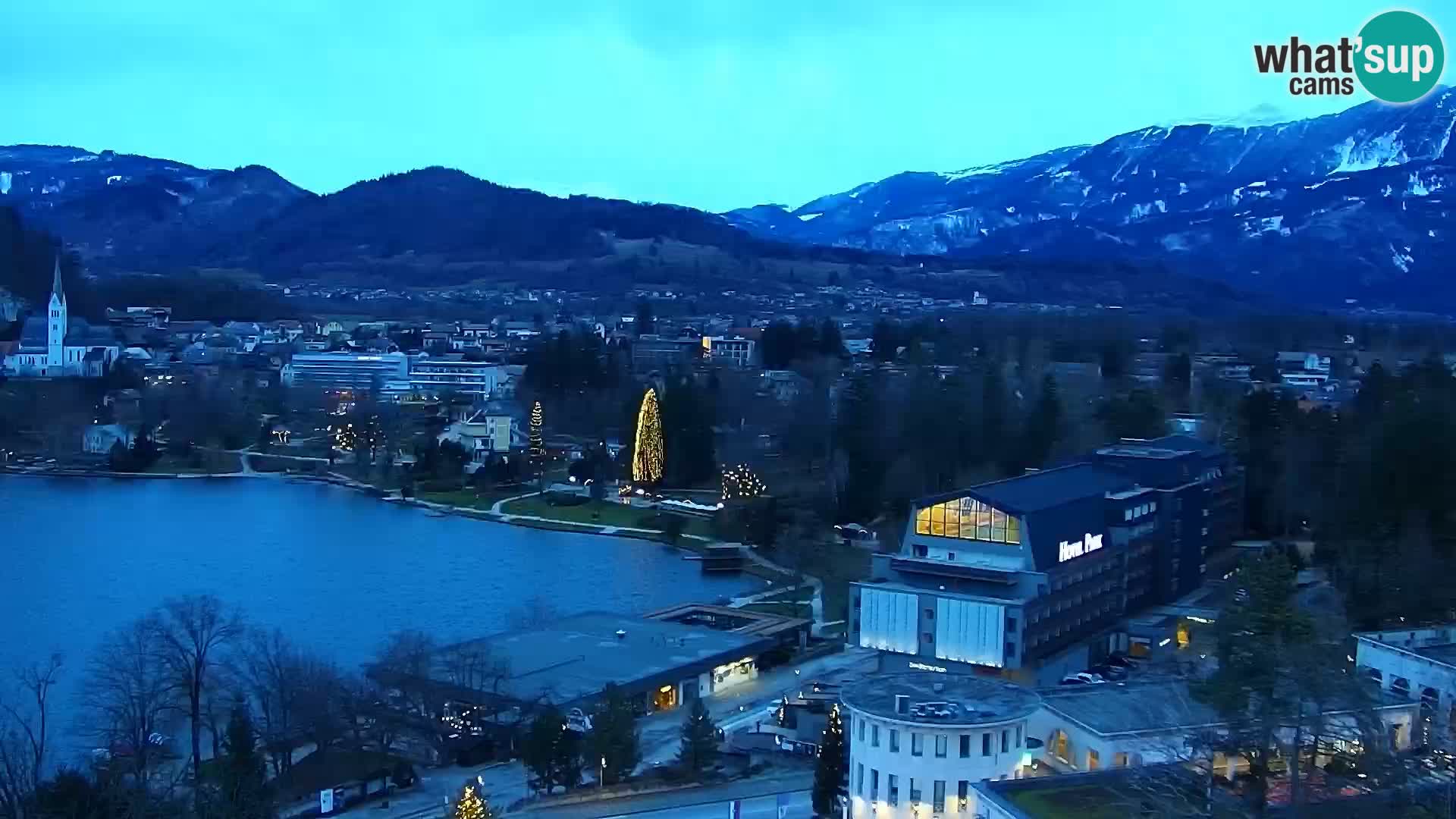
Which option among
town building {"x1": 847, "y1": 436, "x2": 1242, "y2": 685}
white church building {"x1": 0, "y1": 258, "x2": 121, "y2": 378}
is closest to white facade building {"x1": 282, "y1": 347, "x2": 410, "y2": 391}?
white church building {"x1": 0, "y1": 258, "x2": 121, "y2": 378}

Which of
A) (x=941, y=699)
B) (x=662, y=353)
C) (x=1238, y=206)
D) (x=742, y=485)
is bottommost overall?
(x=742, y=485)

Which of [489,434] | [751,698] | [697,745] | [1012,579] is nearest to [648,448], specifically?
[489,434]

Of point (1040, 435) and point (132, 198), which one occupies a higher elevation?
point (132, 198)

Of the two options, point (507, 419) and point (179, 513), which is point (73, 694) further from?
point (507, 419)

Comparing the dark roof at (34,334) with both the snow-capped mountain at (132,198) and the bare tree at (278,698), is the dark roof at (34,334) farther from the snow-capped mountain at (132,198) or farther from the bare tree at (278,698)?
the snow-capped mountain at (132,198)

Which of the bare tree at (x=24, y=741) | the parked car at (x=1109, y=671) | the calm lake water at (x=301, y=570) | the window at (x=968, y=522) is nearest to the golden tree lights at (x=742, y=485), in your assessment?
the calm lake water at (x=301, y=570)

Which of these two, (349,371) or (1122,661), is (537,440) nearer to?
(349,371)
